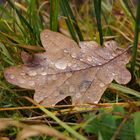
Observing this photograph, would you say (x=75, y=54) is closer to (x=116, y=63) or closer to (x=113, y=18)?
(x=116, y=63)

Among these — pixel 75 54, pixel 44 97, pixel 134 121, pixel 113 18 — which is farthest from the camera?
pixel 113 18

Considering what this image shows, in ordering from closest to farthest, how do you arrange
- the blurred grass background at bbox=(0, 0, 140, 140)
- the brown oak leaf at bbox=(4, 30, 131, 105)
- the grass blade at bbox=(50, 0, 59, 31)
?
the blurred grass background at bbox=(0, 0, 140, 140), the brown oak leaf at bbox=(4, 30, 131, 105), the grass blade at bbox=(50, 0, 59, 31)

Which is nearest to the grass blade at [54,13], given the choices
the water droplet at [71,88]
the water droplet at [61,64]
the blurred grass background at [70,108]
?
the blurred grass background at [70,108]

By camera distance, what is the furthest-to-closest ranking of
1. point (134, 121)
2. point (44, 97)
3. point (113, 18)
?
1. point (113, 18)
2. point (44, 97)
3. point (134, 121)

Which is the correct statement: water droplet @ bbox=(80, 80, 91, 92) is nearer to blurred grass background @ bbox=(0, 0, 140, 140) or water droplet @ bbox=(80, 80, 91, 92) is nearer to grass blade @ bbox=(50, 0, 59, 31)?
blurred grass background @ bbox=(0, 0, 140, 140)

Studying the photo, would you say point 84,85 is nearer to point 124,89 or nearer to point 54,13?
point 124,89

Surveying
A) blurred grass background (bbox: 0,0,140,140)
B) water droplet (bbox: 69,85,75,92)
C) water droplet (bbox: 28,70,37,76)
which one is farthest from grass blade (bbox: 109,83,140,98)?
water droplet (bbox: 28,70,37,76)

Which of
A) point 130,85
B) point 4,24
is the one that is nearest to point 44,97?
point 130,85

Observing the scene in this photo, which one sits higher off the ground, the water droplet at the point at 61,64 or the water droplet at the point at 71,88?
the water droplet at the point at 61,64

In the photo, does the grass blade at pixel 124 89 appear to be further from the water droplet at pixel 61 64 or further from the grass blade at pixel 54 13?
the grass blade at pixel 54 13
